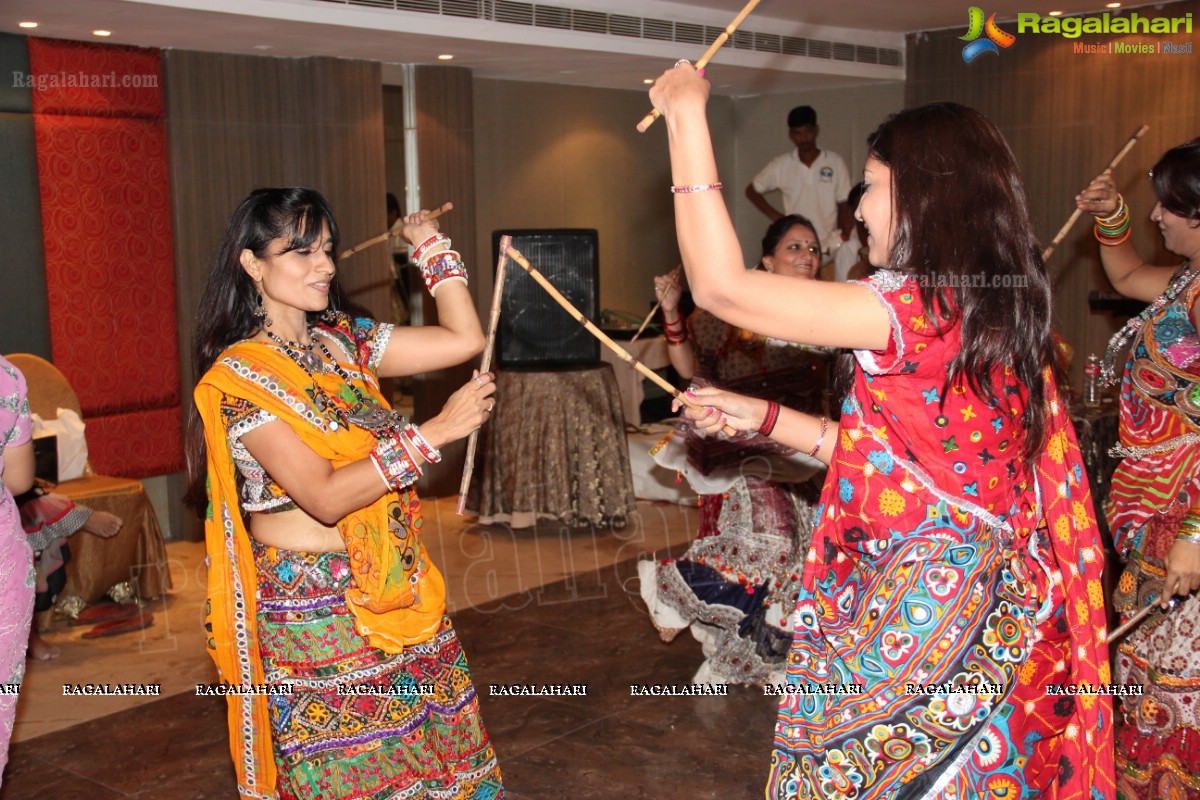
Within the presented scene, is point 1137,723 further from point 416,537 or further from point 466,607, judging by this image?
point 466,607

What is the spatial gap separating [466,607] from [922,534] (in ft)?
10.9

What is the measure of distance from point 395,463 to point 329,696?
0.49m

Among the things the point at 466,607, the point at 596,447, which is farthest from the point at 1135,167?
the point at 466,607

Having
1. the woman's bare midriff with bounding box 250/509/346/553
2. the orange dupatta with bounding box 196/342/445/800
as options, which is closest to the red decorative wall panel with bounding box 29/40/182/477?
the orange dupatta with bounding box 196/342/445/800

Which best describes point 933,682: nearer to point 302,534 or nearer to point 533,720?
point 302,534

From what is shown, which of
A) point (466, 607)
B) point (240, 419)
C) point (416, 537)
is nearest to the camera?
point (240, 419)

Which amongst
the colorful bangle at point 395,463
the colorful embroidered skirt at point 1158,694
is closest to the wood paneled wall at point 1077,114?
the colorful embroidered skirt at point 1158,694

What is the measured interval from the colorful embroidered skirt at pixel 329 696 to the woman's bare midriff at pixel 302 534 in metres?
0.02

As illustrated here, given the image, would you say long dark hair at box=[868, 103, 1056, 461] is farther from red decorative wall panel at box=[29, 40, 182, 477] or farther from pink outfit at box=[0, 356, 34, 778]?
red decorative wall panel at box=[29, 40, 182, 477]

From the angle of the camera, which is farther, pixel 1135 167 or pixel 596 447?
pixel 1135 167

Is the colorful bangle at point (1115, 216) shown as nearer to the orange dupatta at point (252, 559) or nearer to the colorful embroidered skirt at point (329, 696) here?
the orange dupatta at point (252, 559)

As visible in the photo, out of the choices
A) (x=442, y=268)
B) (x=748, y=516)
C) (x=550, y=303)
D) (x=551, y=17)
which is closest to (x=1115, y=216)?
(x=748, y=516)

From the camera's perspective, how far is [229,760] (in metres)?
3.47

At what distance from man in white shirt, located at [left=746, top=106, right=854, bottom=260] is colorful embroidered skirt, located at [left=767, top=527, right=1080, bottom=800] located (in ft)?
21.3
